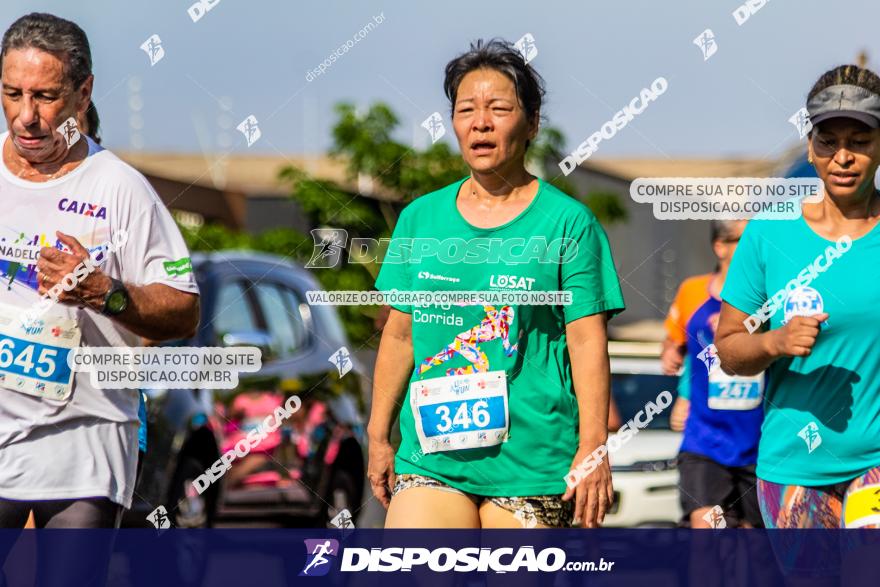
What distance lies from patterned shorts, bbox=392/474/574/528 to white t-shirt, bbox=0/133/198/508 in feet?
2.95

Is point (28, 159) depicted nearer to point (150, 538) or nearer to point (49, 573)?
point (49, 573)

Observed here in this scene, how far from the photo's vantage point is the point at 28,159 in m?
5.08

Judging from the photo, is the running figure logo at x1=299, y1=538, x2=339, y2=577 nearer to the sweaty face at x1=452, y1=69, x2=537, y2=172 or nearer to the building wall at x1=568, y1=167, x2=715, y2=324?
the sweaty face at x1=452, y1=69, x2=537, y2=172

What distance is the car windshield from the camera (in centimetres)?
1045

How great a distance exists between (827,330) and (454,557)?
134cm

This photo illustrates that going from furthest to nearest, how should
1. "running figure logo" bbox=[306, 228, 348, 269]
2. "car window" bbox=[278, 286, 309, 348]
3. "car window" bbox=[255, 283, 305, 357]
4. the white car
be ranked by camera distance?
"car window" bbox=[278, 286, 309, 348] < "car window" bbox=[255, 283, 305, 357] < the white car < "running figure logo" bbox=[306, 228, 348, 269]

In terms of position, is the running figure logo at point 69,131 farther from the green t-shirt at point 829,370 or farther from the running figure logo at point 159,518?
the running figure logo at point 159,518

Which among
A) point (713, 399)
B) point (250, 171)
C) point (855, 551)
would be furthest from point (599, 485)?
point (250, 171)

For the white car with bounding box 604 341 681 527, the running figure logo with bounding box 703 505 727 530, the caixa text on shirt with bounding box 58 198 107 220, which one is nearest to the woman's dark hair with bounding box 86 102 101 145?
the caixa text on shirt with bounding box 58 198 107 220

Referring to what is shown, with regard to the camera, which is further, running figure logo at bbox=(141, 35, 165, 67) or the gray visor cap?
running figure logo at bbox=(141, 35, 165, 67)

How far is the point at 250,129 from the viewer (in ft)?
23.8

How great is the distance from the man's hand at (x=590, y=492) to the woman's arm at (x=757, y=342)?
1.67 ft

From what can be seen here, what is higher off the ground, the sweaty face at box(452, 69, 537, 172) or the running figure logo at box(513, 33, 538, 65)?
the running figure logo at box(513, 33, 538, 65)

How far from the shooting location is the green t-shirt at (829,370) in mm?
4898
